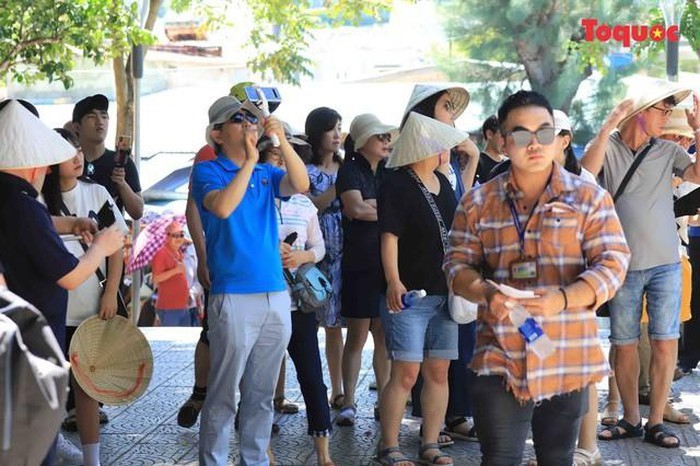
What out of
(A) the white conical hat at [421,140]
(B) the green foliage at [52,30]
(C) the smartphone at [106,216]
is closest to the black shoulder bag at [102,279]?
(C) the smartphone at [106,216]

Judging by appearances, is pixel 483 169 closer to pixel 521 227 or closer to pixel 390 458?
pixel 390 458

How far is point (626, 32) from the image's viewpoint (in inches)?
728

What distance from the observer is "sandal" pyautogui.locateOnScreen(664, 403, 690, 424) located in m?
8.02

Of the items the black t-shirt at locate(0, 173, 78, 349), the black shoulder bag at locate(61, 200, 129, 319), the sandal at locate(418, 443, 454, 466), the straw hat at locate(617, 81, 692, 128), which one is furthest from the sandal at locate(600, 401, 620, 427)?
the black t-shirt at locate(0, 173, 78, 349)

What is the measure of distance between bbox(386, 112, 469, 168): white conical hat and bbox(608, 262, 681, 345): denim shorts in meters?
1.41

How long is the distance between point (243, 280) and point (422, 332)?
1.17 metres

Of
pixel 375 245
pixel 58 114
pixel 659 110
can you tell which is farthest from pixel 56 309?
pixel 58 114

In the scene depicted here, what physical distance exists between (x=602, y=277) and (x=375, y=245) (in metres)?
3.40

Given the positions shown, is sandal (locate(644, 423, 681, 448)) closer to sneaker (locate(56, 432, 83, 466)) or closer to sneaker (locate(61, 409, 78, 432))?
sneaker (locate(56, 432, 83, 466))

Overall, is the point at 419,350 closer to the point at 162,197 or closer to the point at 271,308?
the point at 271,308

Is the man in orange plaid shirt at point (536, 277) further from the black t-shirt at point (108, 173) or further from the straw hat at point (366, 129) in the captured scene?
the black t-shirt at point (108, 173)

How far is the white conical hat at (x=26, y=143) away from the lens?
17.4ft

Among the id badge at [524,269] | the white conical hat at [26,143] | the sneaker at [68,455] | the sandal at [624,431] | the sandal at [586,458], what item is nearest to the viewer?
the id badge at [524,269]

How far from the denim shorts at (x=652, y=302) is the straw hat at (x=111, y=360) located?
271 cm
